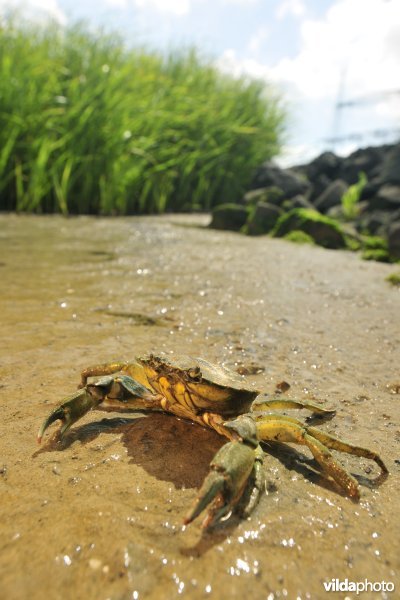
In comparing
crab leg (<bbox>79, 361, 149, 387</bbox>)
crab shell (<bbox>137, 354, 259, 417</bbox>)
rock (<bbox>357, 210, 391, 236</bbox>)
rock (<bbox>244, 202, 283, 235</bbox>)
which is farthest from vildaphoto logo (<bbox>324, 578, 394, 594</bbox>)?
rock (<bbox>244, 202, 283, 235</bbox>)

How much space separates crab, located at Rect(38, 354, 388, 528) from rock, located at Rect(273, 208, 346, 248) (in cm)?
594

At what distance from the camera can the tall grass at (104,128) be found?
8.42 m

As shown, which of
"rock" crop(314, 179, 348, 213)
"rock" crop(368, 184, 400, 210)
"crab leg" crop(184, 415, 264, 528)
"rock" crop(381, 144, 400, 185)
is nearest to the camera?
"crab leg" crop(184, 415, 264, 528)

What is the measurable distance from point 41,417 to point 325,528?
1.13 metres

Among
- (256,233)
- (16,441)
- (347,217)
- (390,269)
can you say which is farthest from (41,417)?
(347,217)

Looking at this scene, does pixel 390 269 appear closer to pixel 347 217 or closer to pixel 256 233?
pixel 256 233

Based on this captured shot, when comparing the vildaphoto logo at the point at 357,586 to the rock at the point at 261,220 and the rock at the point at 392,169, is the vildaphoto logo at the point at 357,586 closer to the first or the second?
the rock at the point at 261,220

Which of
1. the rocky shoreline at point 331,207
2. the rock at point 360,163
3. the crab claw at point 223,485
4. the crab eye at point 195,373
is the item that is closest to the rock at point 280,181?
the rocky shoreline at point 331,207

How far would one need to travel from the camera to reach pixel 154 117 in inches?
402

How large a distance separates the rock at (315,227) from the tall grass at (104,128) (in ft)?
10.3

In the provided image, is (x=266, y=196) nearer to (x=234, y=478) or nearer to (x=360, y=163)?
(x=360, y=163)

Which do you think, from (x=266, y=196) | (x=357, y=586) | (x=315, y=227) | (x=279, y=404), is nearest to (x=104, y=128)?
(x=266, y=196)

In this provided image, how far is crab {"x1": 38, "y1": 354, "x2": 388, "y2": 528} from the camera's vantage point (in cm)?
137

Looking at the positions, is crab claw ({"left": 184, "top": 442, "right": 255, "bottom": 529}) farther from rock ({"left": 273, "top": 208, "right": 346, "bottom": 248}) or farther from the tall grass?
the tall grass
